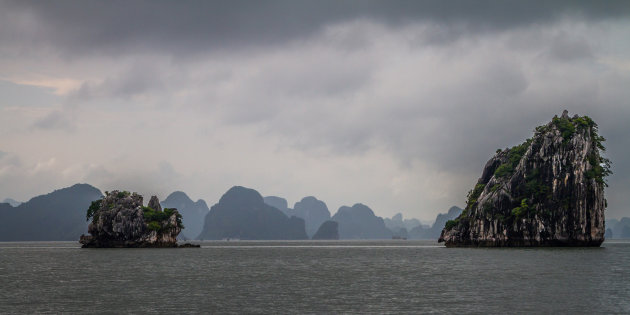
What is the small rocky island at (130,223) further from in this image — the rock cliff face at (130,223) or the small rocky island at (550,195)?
the small rocky island at (550,195)

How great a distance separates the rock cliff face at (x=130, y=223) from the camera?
170500 mm

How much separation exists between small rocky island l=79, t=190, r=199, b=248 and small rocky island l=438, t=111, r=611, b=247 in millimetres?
89989

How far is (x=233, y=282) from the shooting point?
6525cm

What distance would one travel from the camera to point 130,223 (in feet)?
559

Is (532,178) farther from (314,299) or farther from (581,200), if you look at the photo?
(314,299)

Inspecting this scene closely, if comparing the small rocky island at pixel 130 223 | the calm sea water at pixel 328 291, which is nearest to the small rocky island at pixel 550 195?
the calm sea water at pixel 328 291

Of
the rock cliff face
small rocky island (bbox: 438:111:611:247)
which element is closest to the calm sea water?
small rocky island (bbox: 438:111:611:247)

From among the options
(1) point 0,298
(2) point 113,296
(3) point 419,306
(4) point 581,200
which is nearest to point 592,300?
(3) point 419,306

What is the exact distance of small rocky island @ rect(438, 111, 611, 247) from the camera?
137500 millimetres

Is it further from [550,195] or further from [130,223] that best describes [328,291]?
[130,223]

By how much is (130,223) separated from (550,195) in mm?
117016

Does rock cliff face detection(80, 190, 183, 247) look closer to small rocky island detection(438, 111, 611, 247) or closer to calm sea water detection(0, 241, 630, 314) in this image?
small rocky island detection(438, 111, 611, 247)

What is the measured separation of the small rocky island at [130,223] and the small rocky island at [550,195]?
89989 mm

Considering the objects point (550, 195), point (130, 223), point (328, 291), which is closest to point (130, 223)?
point (130, 223)
